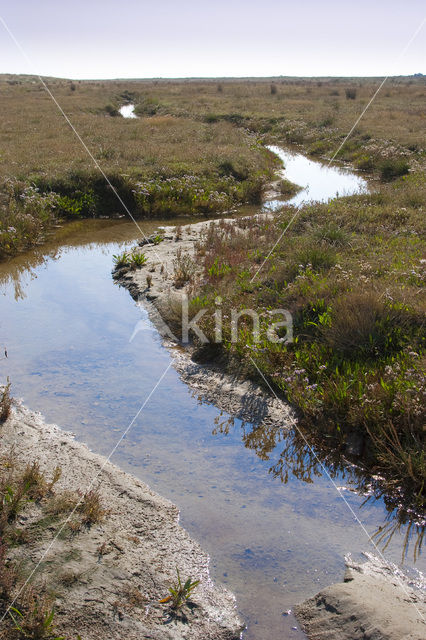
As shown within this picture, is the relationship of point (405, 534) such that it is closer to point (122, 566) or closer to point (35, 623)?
point (122, 566)

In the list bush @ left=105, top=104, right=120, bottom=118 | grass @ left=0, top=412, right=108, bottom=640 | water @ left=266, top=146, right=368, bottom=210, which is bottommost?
grass @ left=0, top=412, right=108, bottom=640

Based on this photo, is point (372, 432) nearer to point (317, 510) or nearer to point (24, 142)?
point (317, 510)

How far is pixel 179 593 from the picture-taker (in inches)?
140

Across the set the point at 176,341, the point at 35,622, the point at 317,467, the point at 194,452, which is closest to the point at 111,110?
the point at 176,341

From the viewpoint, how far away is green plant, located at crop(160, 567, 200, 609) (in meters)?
3.51

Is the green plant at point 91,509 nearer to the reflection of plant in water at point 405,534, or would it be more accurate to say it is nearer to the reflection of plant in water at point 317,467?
the reflection of plant in water at point 317,467

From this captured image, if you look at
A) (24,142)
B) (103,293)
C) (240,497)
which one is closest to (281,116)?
(24,142)

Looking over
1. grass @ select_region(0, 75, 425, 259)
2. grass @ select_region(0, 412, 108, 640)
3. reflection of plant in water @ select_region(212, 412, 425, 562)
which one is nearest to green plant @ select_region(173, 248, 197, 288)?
grass @ select_region(0, 75, 425, 259)

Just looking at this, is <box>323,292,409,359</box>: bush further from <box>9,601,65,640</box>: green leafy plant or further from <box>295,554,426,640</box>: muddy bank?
<box>9,601,65,640</box>: green leafy plant

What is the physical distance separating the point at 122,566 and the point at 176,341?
173 inches

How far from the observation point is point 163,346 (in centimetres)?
776

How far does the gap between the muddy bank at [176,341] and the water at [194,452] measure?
0.18 metres

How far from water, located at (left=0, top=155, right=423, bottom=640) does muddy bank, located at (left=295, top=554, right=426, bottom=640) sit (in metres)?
0.13

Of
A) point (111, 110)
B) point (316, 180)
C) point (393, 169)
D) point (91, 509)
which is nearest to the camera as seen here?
point (91, 509)
